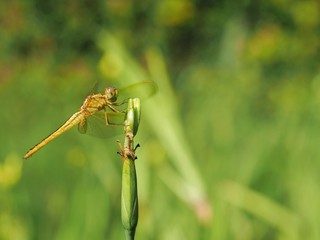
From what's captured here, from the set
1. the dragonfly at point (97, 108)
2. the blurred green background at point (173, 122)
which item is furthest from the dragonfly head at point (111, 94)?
the blurred green background at point (173, 122)

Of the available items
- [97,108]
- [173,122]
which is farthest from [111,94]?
[173,122]

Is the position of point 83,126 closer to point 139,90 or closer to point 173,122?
point 139,90

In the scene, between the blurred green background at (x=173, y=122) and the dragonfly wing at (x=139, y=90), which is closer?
the dragonfly wing at (x=139, y=90)

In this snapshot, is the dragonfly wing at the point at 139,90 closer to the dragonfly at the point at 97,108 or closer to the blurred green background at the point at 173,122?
the dragonfly at the point at 97,108

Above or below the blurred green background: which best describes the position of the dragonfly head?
below

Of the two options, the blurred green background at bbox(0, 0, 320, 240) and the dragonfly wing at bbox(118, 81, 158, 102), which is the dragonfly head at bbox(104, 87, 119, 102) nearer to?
the dragonfly wing at bbox(118, 81, 158, 102)

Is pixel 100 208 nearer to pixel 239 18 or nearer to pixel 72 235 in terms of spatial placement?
pixel 72 235

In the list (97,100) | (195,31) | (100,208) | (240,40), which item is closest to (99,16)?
(195,31)

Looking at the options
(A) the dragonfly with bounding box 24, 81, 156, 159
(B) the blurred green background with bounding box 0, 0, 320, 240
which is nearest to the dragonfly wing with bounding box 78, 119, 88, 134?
(A) the dragonfly with bounding box 24, 81, 156, 159
